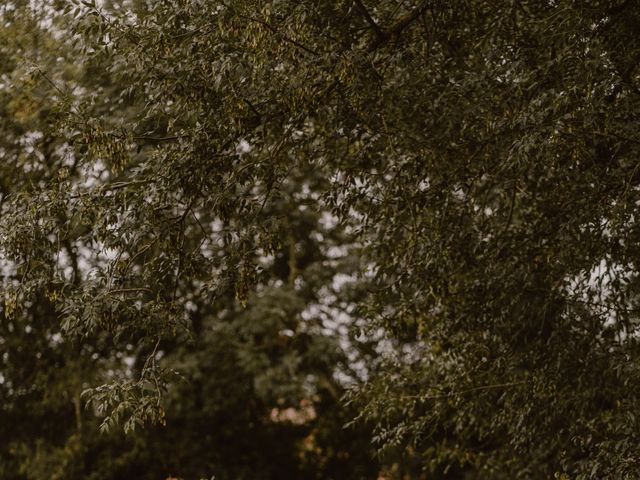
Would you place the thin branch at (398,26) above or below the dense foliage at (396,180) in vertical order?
above

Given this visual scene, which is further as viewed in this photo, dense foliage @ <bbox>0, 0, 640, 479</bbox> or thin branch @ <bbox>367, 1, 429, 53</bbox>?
thin branch @ <bbox>367, 1, 429, 53</bbox>

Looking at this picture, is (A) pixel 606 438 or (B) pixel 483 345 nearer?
(A) pixel 606 438

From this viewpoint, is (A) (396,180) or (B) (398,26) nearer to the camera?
(B) (398,26)

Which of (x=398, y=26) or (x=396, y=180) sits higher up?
(x=398, y=26)

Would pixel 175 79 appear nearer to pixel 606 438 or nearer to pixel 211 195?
pixel 211 195

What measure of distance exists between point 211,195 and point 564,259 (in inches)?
107

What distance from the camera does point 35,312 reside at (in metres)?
12.0

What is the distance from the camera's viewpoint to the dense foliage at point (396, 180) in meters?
5.01

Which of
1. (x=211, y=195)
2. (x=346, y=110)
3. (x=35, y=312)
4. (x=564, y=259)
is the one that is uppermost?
(x=35, y=312)

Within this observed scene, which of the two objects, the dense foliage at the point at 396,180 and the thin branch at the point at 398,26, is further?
the thin branch at the point at 398,26

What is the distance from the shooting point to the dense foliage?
5.01 m

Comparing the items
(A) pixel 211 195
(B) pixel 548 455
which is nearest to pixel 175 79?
(A) pixel 211 195

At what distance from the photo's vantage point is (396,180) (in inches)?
234

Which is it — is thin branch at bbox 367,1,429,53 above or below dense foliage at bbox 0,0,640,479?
above
